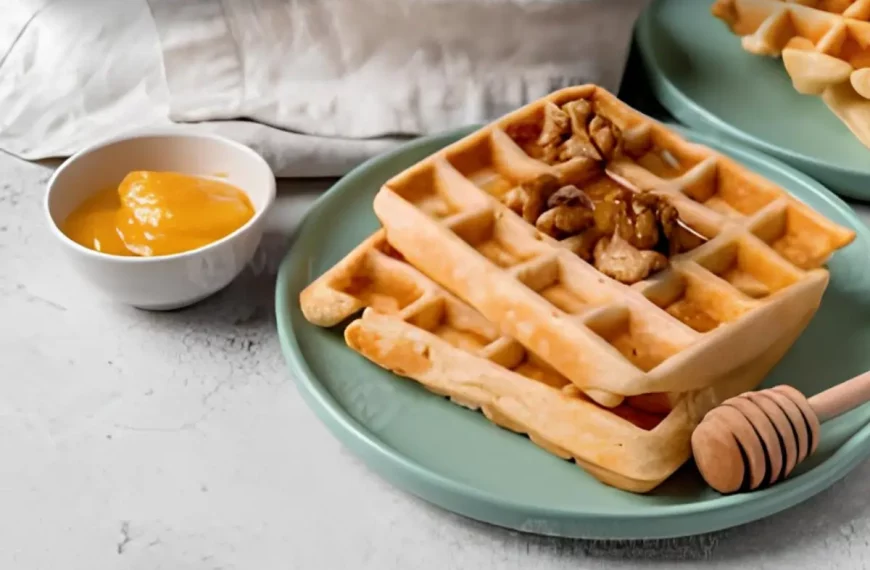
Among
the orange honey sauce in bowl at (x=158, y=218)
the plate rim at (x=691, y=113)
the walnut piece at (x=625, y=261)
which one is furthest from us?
the plate rim at (x=691, y=113)

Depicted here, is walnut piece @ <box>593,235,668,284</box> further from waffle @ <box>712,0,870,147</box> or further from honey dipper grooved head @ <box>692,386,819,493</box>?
waffle @ <box>712,0,870,147</box>

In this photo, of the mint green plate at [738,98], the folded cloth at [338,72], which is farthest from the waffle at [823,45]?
the folded cloth at [338,72]

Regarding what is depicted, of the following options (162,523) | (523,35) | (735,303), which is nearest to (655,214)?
(735,303)

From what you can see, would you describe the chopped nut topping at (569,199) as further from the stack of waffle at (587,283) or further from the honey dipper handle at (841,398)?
the honey dipper handle at (841,398)

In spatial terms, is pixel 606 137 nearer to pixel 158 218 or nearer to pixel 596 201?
pixel 596 201

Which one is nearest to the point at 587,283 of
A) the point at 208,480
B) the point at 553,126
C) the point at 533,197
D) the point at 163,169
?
the point at 533,197

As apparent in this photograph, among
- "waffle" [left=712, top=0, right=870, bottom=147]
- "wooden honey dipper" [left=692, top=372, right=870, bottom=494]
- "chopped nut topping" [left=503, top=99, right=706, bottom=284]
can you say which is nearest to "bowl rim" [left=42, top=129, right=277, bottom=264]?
"chopped nut topping" [left=503, top=99, right=706, bottom=284]
